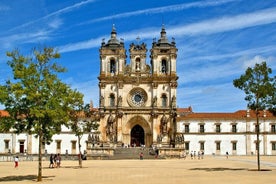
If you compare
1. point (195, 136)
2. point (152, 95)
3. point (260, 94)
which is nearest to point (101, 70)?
point (152, 95)

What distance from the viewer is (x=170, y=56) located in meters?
75.3

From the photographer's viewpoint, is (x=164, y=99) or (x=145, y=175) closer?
(x=145, y=175)

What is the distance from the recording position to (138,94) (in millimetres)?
75500

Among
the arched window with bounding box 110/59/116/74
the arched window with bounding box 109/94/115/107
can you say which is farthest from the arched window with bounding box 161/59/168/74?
the arched window with bounding box 109/94/115/107

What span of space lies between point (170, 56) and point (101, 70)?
1233cm

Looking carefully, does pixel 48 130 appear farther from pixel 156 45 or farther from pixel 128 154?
pixel 156 45

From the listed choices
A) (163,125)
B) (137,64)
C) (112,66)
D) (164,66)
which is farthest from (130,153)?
(164,66)

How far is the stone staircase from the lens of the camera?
6284cm

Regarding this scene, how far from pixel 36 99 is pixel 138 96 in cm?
4908

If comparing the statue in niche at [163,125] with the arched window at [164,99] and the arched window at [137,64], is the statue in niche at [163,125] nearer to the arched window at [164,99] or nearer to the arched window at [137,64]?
the arched window at [164,99]

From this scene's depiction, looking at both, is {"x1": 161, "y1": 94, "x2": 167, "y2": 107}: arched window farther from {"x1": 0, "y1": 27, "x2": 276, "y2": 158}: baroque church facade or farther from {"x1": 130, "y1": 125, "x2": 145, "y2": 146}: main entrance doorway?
{"x1": 130, "y1": 125, "x2": 145, "y2": 146}: main entrance doorway

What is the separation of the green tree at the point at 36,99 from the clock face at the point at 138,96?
47.2m

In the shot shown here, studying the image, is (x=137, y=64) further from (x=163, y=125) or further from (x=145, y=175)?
(x=145, y=175)

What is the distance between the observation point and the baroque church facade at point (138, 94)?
73.2m
